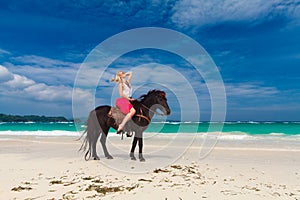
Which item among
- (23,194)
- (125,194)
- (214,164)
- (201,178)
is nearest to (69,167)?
(23,194)

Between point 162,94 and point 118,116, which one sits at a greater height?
point 162,94

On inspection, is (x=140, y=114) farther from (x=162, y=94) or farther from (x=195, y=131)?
(x=195, y=131)

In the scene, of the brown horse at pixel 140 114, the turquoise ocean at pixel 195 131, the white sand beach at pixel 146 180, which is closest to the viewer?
the white sand beach at pixel 146 180

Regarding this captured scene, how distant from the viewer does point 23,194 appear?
4426 mm

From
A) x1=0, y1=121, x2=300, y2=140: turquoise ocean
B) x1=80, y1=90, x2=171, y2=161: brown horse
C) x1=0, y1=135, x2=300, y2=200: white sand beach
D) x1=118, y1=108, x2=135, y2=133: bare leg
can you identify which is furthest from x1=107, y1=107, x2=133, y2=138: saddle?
x1=0, y1=121, x2=300, y2=140: turquoise ocean

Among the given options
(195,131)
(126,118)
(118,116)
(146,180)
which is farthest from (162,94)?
(195,131)

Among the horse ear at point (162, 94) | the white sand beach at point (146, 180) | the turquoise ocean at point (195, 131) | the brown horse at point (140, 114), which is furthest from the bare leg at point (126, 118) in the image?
the turquoise ocean at point (195, 131)

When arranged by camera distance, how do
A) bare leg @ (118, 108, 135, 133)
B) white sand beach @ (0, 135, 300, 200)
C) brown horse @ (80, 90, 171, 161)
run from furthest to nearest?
brown horse @ (80, 90, 171, 161) < bare leg @ (118, 108, 135, 133) < white sand beach @ (0, 135, 300, 200)

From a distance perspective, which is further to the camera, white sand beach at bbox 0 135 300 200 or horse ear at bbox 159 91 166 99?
horse ear at bbox 159 91 166 99

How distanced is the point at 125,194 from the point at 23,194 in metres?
1.88

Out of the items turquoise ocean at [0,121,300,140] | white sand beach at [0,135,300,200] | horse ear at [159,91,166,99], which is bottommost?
white sand beach at [0,135,300,200]

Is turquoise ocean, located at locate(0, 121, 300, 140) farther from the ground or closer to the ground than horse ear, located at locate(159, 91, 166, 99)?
closer to the ground

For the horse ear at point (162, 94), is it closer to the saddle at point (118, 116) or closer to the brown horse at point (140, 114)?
the brown horse at point (140, 114)

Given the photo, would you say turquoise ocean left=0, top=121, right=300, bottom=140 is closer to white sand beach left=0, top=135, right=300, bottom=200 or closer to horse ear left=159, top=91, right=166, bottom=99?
white sand beach left=0, top=135, right=300, bottom=200
